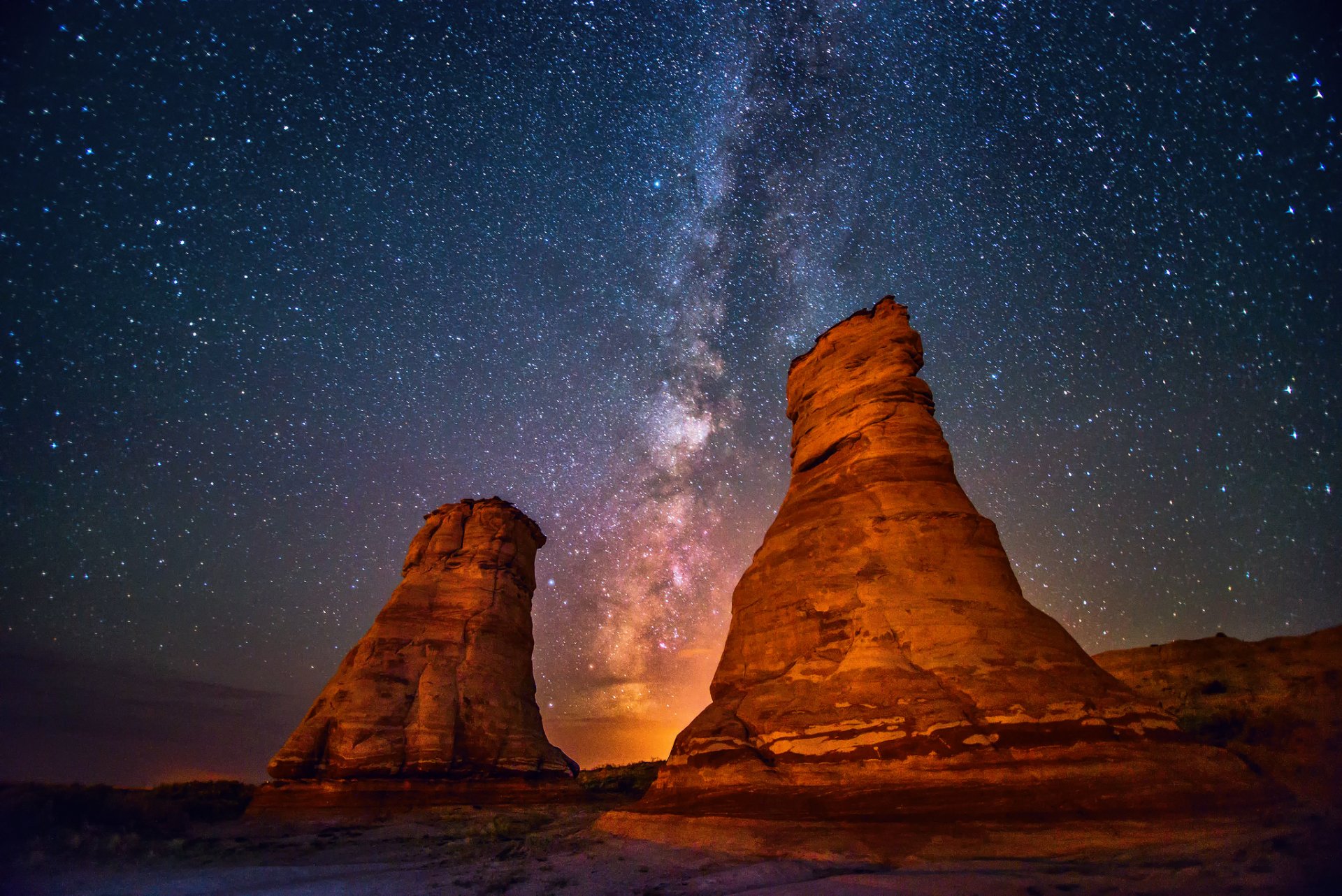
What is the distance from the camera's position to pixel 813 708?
12117 mm

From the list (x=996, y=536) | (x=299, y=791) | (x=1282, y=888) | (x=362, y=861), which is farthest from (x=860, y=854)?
(x=299, y=791)

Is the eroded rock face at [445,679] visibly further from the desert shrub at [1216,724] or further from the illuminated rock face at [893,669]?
the desert shrub at [1216,724]

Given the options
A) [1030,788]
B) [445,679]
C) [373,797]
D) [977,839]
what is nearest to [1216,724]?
[1030,788]

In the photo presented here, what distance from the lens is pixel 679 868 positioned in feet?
31.5

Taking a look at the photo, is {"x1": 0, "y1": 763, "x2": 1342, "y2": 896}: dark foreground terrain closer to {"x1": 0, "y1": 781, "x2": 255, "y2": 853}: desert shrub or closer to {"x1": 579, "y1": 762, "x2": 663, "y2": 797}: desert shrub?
{"x1": 0, "y1": 781, "x2": 255, "y2": 853}: desert shrub

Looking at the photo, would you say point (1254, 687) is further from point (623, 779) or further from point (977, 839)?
point (623, 779)

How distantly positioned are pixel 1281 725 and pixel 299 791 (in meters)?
40.1

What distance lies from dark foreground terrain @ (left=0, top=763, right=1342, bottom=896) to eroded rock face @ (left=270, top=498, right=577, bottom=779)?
21.2 feet

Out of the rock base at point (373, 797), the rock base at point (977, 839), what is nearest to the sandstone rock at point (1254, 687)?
the rock base at point (977, 839)

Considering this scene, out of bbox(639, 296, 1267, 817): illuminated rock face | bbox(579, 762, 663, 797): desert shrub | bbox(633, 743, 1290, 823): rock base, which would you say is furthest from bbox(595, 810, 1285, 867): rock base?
bbox(579, 762, 663, 797): desert shrub

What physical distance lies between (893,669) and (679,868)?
5.92 m

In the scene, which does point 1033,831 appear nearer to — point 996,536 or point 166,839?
point 996,536

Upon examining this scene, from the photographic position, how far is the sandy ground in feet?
22.7

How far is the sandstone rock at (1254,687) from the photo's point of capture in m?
19.5
